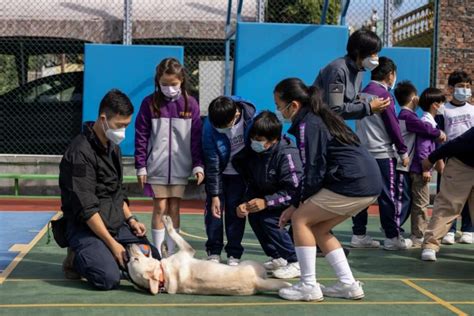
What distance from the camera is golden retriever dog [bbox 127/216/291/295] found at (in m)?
5.38

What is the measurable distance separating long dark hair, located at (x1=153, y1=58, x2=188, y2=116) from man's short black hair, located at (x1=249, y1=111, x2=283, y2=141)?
0.82m

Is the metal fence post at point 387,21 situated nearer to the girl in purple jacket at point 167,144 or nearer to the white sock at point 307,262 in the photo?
the girl in purple jacket at point 167,144

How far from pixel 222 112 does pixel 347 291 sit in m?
1.85

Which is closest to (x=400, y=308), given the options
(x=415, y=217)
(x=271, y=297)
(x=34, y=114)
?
(x=271, y=297)

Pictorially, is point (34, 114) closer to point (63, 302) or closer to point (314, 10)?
point (63, 302)

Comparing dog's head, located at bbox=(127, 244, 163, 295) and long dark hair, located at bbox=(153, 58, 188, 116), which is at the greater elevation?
long dark hair, located at bbox=(153, 58, 188, 116)

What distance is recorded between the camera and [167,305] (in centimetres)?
515

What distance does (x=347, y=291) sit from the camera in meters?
5.38

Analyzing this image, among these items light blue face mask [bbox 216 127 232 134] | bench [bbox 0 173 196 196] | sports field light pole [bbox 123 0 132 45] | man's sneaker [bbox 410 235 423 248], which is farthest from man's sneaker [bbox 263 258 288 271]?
sports field light pole [bbox 123 0 132 45]

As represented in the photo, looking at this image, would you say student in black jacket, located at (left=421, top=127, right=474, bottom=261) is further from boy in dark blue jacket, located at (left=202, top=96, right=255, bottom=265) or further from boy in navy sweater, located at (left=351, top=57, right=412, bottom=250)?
boy in dark blue jacket, located at (left=202, top=96, right=255, bottom=265)

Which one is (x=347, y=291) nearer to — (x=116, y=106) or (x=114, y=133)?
(x=114, y=133)

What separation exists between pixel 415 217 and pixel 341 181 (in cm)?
306

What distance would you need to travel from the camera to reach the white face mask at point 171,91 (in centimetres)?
642

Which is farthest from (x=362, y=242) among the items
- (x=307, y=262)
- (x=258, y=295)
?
(x=307, y=262)
